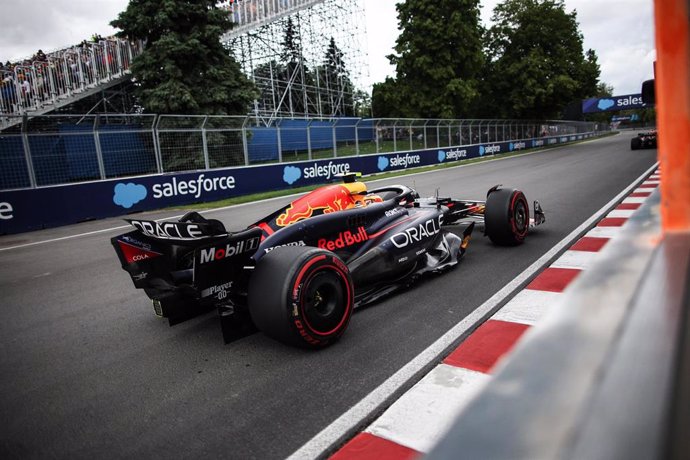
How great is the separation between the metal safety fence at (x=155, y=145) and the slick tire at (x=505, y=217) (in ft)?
29.7

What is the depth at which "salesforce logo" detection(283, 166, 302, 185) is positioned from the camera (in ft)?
48.2

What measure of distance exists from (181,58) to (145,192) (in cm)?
800

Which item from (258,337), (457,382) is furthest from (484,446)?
(258,337)

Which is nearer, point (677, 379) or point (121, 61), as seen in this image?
point (677, 379)

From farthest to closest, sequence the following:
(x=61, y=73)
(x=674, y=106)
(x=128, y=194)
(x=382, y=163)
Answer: (x=382, y=163) → (x=61, y=73) → (x=128, y=194) → (x=674, y=106)

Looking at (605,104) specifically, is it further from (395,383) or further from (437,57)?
(395,383)

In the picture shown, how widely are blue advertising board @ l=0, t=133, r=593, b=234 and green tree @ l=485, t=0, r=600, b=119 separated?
84.3 ft

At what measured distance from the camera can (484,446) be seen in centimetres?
55

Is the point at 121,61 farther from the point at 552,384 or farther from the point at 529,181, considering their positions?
the point at 552,384

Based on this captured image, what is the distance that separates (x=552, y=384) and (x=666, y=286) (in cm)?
44

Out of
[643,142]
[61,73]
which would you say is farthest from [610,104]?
[61,73]

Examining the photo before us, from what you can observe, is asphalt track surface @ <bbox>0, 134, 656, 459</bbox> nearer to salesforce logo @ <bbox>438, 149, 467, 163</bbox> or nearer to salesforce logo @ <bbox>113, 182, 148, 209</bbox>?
salesforce logo @ <bbox>113, 182, 148, 209</bbox>

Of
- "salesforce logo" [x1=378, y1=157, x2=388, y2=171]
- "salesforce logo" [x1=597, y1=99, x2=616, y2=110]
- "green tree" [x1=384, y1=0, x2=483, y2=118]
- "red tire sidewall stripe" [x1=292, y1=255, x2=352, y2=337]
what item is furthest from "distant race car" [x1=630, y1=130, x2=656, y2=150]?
"salesforce logo" [x1=597, y1=99, x2=616, y2=110]

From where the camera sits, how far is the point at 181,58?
55.5ft
